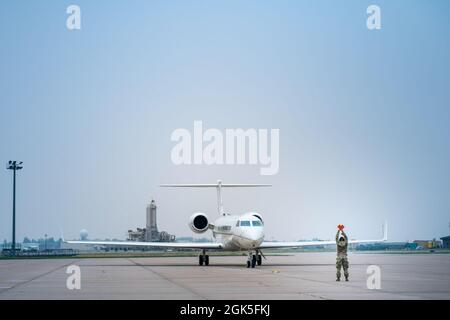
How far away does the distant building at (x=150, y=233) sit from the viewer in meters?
133

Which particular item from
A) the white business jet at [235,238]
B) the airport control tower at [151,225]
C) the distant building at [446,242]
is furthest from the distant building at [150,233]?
the white business jet at [235,238]

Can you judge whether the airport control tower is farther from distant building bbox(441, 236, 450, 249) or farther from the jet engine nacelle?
the jet engine nacelle

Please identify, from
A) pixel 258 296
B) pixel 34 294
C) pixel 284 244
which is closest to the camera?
pixel 258 296

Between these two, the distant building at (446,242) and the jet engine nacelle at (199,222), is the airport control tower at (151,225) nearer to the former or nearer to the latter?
the distant building at (446,242)

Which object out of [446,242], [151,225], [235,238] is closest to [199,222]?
[235,238]

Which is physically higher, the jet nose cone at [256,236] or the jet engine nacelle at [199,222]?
the jet engine nacelle at [199,222]

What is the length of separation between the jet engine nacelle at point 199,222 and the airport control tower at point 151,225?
8612 cm

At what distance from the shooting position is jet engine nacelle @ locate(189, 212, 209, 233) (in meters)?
47.2

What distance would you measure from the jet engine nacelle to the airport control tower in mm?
86117
